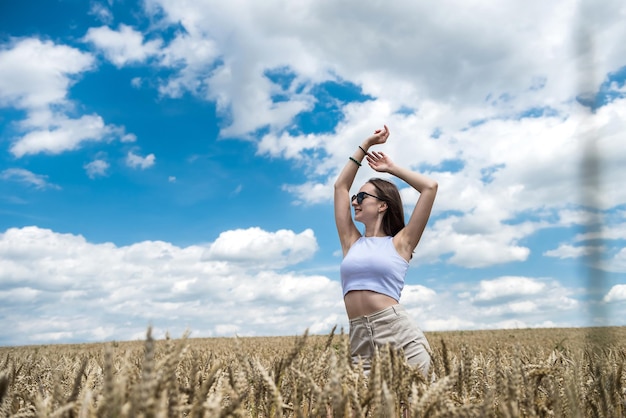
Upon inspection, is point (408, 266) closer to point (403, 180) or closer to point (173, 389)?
point (403, 180)

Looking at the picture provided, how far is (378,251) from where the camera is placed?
14.2 ft

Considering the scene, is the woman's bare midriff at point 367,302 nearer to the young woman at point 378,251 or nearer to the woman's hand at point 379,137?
the young woman at point 378,251

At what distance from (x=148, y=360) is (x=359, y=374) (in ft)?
4.30

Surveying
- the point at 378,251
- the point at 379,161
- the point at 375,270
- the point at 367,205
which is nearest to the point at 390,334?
the point at 375,270

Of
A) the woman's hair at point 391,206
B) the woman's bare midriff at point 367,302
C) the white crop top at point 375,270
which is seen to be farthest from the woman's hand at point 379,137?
the woman's bare midriff at point 367,302

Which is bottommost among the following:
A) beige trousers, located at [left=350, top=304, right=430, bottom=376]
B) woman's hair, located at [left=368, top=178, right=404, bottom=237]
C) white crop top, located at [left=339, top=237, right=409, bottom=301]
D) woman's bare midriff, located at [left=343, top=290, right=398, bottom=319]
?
beige trousers, located at [left=350, top=304, right=430, bottom=376]

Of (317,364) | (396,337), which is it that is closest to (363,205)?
(396,337)

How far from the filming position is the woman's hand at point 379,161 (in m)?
4.97

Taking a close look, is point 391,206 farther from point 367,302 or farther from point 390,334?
point 390,334

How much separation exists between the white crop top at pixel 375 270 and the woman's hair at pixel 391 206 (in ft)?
1.51

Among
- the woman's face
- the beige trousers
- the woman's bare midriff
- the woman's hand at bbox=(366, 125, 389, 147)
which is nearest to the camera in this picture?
the beige trousers

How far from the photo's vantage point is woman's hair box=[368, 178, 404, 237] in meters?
A: 4.84

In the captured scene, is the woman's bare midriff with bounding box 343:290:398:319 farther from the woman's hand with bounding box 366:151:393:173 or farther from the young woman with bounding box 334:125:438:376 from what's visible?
the woman's hand with bounding box 366:151:393:173

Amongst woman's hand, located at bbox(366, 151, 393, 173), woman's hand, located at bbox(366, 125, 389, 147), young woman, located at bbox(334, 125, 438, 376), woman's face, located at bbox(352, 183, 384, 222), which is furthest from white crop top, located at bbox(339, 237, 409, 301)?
woman's hand, located at bbox(366, 125, 389, 147)
